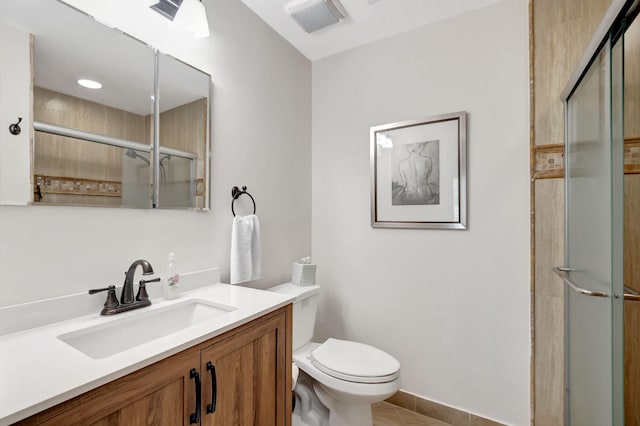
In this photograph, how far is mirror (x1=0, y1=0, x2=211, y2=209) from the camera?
999mm

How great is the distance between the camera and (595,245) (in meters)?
1.11

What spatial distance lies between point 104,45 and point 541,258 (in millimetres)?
2200

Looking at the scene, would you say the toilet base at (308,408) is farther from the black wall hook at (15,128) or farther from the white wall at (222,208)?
the black wall hook at (15,128)

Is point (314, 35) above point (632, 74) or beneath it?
above

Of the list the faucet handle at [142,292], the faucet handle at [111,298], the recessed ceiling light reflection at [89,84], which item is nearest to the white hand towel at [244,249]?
the faucet handle at [142,292]

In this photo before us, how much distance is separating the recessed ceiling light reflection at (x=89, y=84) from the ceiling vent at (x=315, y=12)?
Answer: 116cm

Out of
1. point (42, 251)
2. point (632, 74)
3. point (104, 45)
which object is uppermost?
point (104, 45)

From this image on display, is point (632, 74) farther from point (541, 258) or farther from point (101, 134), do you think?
point (101, 134)

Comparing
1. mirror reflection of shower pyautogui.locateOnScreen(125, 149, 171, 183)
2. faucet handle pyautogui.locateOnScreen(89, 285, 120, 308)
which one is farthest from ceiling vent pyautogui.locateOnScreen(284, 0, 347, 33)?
faucet handle pyautogui.locateOnScreen(89, 285, 120, 308)

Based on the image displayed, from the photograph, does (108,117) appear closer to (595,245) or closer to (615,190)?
(615,190)

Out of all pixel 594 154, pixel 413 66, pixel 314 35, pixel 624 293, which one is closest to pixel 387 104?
pixel 413 66

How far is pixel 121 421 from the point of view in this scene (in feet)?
2.29

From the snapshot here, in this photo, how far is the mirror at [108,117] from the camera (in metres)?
1.00

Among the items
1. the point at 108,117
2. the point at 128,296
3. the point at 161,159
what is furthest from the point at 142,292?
the point at 108,117
